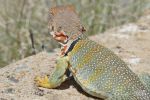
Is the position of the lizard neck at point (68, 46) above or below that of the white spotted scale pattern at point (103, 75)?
above

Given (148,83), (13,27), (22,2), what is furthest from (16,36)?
(148,83)

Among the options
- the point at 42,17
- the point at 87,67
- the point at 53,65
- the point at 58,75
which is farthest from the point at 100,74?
the point at 42,17

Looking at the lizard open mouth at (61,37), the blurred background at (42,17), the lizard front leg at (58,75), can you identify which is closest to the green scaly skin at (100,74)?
the lizard front leg at (58,75)

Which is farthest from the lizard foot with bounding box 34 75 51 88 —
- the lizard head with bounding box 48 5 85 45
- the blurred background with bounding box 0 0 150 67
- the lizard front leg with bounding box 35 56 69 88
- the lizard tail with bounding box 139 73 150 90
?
the blurred background with bounding box 0 0 150 67

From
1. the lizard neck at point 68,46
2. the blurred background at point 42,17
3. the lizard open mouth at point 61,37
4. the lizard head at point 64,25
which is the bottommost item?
the blurred background at point 42,17

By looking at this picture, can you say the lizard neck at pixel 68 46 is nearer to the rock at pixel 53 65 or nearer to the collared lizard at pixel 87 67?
the collared lizard at pixel 87 67

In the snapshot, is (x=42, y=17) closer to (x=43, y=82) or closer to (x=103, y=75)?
(x=43, y=82)
